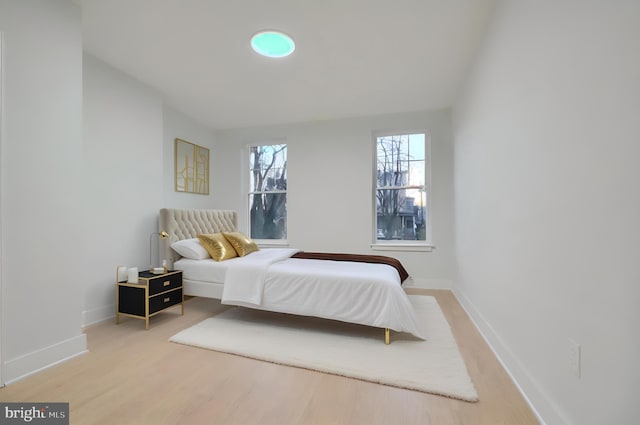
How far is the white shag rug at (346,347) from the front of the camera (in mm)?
1837

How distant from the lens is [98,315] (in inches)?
113

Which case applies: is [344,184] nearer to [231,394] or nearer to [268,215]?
[268,215]

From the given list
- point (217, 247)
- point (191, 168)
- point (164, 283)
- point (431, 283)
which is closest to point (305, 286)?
point (217, 247)

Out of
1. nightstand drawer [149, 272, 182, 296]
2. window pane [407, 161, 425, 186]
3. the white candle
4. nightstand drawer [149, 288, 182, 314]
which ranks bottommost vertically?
nightstand drawer [149, 288, 182, 314]

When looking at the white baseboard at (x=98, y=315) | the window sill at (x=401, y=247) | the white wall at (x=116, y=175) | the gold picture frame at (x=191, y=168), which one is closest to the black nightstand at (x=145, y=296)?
the white baseboard at (x=98, y=315)

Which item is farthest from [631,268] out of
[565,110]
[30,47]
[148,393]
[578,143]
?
[30,47]

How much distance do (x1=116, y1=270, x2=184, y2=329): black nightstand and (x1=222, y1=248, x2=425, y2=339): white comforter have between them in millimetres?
613

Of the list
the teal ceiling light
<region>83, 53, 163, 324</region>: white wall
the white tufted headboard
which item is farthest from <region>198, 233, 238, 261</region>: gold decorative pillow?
the teal ceiling light

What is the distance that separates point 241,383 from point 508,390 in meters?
1.67

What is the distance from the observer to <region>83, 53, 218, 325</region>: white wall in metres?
2.83

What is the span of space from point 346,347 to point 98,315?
2.57 metres

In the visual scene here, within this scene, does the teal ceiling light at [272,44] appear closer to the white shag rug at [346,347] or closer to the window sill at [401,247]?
the white shag rug at [346,347]

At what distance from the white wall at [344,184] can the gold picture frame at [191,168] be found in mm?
385

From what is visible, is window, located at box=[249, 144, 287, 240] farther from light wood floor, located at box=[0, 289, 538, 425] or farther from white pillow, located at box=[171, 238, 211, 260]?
light wood floor, located at box=[0, 289, 538, 425]
